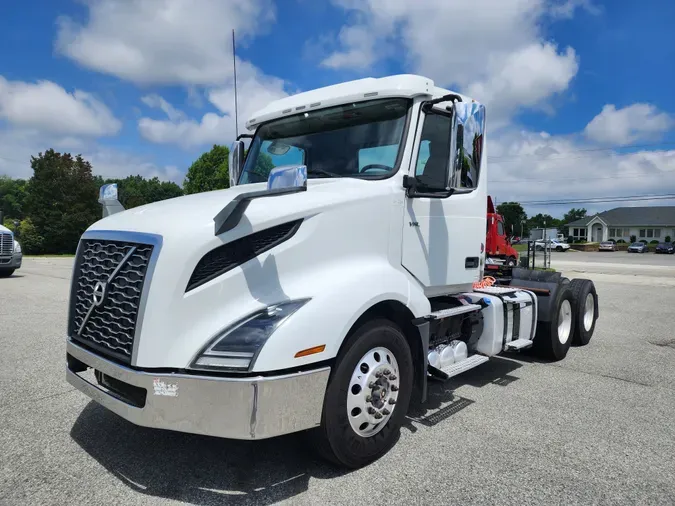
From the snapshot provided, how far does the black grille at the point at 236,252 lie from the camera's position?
9.39 feet

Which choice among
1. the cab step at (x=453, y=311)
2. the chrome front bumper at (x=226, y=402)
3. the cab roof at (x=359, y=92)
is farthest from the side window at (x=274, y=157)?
the chrome front bumper at (x=226, y=402)

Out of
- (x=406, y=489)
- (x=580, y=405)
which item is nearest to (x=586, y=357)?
(x=580, y=405)

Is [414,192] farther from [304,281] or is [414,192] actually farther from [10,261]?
[10,261]

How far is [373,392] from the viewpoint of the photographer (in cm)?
335

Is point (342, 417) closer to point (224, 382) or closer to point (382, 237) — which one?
point (224, 382)

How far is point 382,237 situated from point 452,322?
1.53 m

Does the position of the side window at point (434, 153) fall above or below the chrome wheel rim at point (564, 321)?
above

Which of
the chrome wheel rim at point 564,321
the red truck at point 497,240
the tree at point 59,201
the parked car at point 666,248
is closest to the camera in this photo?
the chrome wheel rim at point 564,321

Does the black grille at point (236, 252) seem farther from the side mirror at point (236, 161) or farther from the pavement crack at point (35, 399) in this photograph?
the pavement crack at point (35, 399)

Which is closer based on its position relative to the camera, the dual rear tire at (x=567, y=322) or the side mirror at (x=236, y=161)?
the side mirror at (x=236, y=161)

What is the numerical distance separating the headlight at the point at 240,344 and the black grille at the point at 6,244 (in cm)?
1636

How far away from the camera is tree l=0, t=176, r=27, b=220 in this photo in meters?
98.4

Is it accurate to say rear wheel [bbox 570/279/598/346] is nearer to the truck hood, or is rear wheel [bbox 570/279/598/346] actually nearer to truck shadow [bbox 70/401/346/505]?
the truck hood

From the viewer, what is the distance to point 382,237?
374 centimetres
